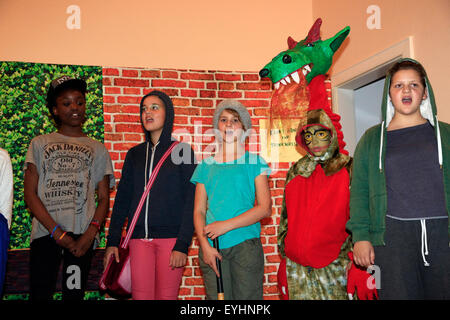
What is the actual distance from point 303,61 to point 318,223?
3.35ft

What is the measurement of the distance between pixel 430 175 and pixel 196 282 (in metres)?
2.24

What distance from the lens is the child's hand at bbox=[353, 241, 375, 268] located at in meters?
1.86

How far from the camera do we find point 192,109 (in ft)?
12.1

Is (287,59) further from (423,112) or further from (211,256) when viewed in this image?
(211,256)

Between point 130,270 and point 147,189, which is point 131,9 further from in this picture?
point 130,270

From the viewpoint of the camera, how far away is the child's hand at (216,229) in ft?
7.12

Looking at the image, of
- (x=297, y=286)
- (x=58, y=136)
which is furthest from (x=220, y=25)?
(x=297, y=286)

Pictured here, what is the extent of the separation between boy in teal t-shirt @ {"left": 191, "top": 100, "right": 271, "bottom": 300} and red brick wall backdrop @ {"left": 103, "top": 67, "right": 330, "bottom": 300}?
1232 mm

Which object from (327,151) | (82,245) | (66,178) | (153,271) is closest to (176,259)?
(153,271)

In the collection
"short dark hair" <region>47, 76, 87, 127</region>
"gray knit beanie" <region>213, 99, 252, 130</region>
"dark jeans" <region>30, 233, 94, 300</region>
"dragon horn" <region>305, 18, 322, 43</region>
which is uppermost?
"dragon horn" <region>305, 18, 322, 43</region>

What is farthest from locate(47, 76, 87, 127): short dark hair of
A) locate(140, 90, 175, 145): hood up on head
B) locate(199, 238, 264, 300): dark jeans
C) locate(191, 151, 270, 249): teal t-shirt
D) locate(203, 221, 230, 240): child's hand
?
locate(199, 238, 264, 300): dark jeans

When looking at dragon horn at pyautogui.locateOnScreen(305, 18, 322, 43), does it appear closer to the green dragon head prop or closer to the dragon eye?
the green dragon head prop

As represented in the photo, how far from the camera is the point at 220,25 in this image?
151 inches

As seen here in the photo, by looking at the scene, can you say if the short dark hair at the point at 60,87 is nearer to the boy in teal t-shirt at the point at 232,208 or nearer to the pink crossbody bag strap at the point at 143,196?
the pink crossbody bag strap at the point at 143,196
